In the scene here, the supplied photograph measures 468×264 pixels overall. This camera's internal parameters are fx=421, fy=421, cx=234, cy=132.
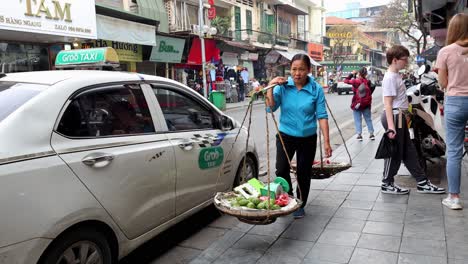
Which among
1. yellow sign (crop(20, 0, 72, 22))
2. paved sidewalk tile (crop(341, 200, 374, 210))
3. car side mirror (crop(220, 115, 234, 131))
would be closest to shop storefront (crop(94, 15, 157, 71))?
yellow sign (crop(20, 0, 72, 22))

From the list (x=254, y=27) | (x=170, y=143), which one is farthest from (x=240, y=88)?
(x=170, y=143)

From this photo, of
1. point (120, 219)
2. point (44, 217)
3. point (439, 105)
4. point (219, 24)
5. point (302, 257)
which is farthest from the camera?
point (219, 24)

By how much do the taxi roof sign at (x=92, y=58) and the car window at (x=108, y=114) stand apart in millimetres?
1804

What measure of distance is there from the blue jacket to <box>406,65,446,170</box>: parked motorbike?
85.1 inches

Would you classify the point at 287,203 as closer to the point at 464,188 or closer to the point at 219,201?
the point at 219,201

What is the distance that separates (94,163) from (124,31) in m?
16.3

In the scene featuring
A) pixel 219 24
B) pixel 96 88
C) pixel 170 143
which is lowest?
pixel 170 143

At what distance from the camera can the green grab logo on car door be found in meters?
4.08

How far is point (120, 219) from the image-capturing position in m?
3.07

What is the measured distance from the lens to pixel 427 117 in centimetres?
572

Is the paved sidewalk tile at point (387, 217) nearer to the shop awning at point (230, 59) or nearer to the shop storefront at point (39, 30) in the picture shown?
the shop storefront at point (39, 30)

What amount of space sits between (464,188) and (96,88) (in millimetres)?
4419

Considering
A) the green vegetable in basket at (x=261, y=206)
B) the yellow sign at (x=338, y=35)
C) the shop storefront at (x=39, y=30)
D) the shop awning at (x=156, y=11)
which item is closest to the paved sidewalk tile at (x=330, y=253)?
the green vegetable in basket at (x=261, y=206)

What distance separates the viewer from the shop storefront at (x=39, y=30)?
11802 millimetres
